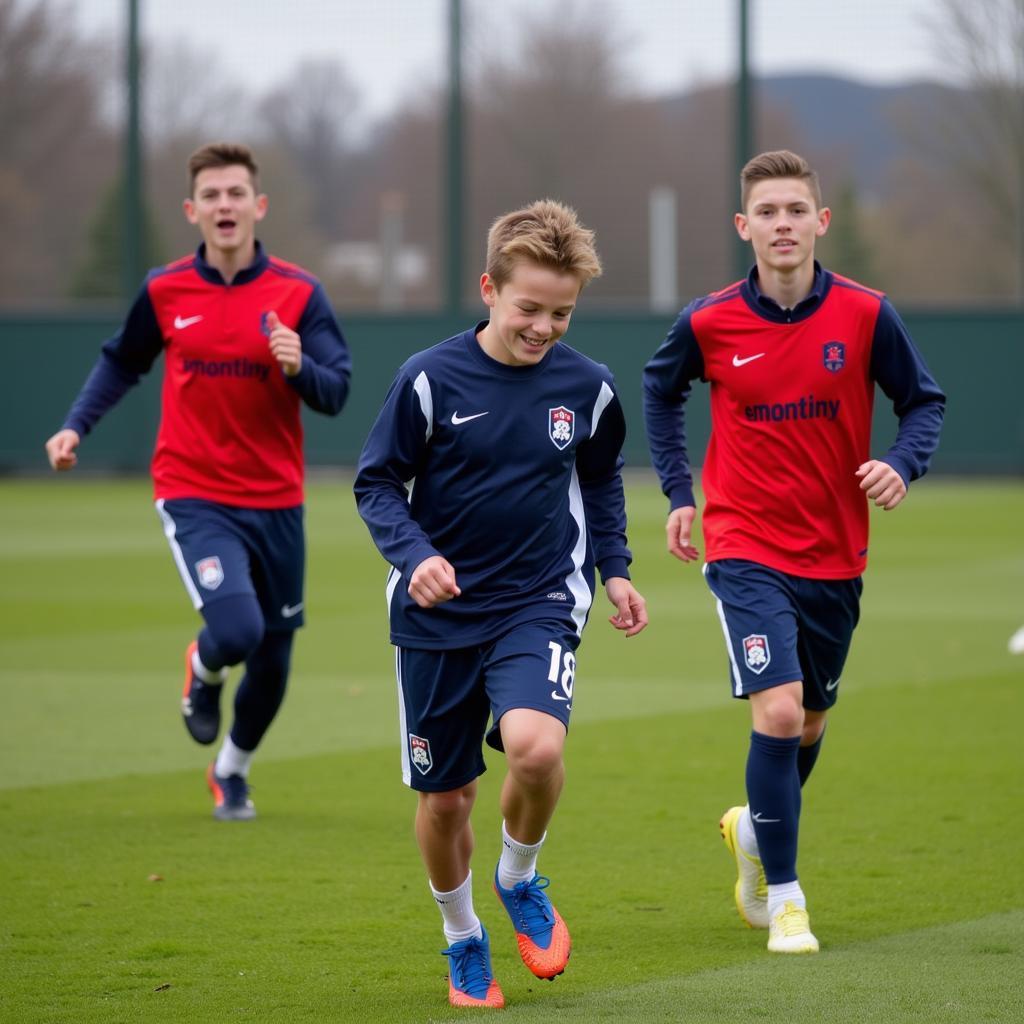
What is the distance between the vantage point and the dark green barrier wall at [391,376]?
2611cm

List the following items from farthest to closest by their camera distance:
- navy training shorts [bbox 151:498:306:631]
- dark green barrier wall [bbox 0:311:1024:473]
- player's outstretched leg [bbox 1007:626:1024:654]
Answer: dark green barrier wall [bbox 0:311:1024:473] < player's outstretched leg [bbox 1007:626:1024:654] < navy training shorts [bbox 151:498:306:631]

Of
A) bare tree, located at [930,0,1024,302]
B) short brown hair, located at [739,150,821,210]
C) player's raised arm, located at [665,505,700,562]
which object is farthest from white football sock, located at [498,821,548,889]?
bare tree, located at [930,0,1024,302]

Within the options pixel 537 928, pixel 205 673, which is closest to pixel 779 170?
pixel 537 928

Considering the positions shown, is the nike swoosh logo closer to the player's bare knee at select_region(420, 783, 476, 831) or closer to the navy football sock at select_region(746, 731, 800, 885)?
the navy football sock at select_region(746, 731, 800, 885)

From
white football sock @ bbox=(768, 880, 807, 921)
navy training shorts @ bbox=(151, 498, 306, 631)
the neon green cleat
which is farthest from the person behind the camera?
navy training shorts @ bbox=(151, 498, 306, 631)

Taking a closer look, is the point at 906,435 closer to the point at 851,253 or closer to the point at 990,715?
the point at 990,715

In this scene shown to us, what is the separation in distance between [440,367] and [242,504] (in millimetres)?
2662

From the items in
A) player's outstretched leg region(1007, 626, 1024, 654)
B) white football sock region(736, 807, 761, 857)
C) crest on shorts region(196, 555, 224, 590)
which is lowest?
player's outstretched leg region(1007, 626, 1024, 654)

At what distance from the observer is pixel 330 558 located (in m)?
17.5

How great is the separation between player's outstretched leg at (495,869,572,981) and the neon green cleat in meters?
0.68

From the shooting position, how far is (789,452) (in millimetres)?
5840

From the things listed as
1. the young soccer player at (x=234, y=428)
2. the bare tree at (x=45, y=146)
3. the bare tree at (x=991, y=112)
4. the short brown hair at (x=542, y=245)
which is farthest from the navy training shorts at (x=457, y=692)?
the bare tree at (x=45, y=146)

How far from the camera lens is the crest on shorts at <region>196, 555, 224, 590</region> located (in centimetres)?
720

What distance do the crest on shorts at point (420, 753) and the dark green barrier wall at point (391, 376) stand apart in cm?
2062
